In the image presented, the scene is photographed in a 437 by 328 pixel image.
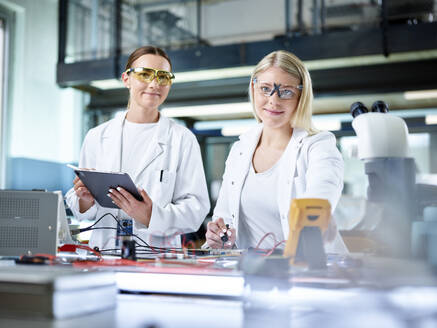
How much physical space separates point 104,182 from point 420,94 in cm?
513

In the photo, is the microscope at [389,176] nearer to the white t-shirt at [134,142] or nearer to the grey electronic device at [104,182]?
the grey electronic device at [104,182]

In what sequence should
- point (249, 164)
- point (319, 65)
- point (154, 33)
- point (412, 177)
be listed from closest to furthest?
1. point (412, 177)
2. point (249, 164)
3. point (319, 65)
4. point (154, 33)

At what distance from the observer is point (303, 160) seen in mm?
1853

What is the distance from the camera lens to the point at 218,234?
1.78m

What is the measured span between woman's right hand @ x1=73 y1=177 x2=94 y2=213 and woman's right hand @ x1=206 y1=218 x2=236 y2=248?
0.52 metres

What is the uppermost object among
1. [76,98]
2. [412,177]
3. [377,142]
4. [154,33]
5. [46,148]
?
[154,33]

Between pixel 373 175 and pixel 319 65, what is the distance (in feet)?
14.7

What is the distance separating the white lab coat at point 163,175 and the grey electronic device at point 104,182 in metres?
0.21

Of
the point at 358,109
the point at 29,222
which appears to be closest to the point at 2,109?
the point at 29,222

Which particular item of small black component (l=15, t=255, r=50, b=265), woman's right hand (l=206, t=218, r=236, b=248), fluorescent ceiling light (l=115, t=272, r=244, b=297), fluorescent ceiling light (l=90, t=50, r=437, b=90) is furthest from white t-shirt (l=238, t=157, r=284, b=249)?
fluorescent ceiling light (l=90, t=50, r=437, b=90)

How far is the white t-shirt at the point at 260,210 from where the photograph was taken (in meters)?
1.86

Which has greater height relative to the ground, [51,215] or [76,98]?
[76,98]

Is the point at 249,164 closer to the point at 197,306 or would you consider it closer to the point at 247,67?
the point at 197,306

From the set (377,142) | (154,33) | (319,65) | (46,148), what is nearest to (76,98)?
(46,148)
